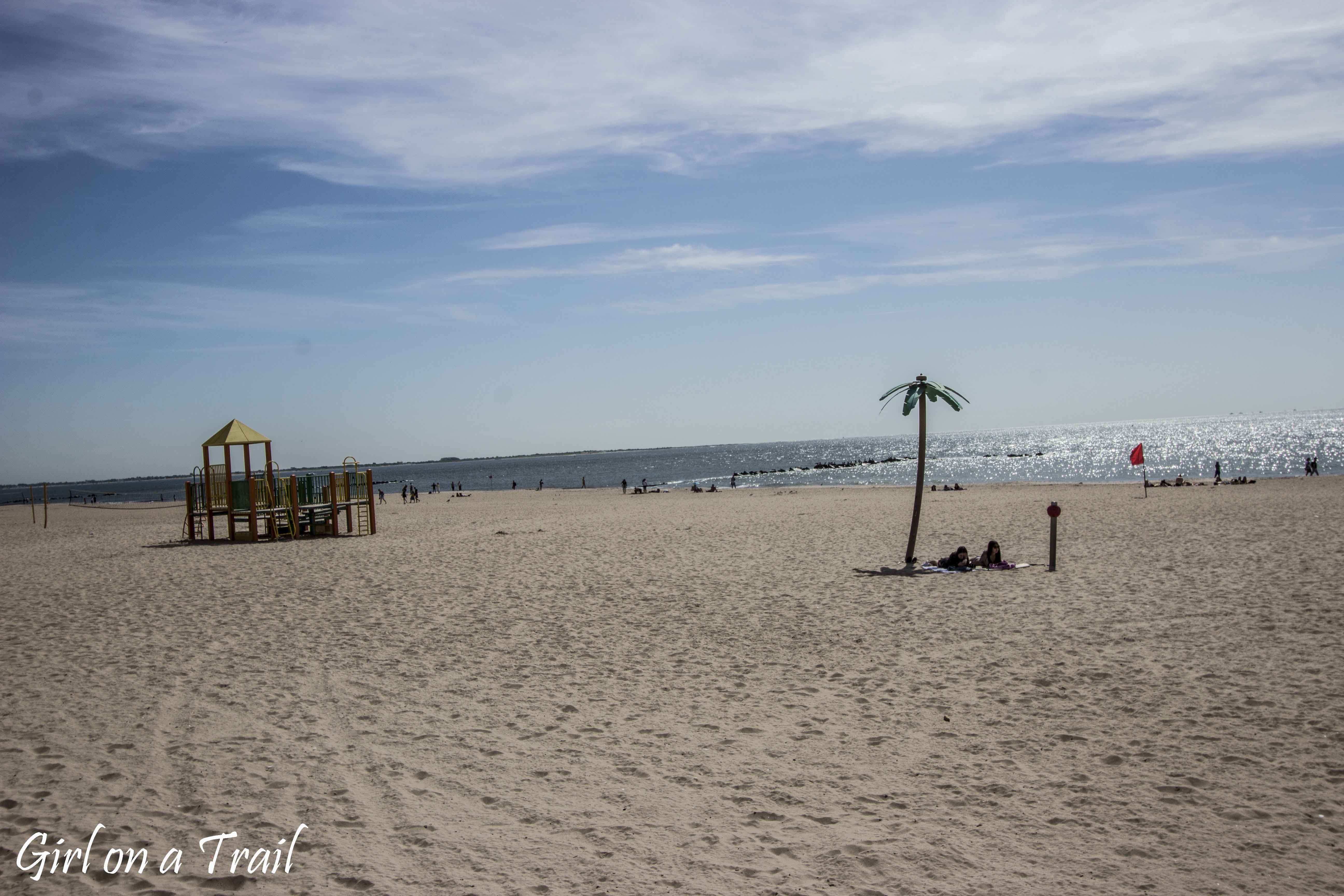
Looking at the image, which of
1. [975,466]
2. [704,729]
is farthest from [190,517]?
[975,466]

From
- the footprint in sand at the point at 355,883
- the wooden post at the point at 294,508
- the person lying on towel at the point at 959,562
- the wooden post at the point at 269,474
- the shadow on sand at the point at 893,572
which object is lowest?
the footprint in sand at the point at 355,883

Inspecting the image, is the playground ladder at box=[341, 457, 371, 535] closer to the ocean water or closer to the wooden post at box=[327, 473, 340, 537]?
the wooden post at box=[327, 473, 340, 537]

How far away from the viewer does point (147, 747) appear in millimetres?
5660

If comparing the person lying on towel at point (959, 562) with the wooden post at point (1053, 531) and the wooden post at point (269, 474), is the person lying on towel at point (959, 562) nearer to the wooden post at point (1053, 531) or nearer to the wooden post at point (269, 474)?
the wooden post at point (1053, 531)

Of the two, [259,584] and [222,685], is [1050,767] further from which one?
[259,584]

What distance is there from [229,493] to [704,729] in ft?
62.3

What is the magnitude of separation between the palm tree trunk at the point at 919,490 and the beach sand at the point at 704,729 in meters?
0.89

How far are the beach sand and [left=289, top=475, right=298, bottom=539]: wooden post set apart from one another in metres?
7.94

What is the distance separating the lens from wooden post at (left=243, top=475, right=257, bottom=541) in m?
20.7

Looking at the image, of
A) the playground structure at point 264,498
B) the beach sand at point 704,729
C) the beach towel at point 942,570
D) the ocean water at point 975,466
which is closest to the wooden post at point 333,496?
the playground structure at point 264,498

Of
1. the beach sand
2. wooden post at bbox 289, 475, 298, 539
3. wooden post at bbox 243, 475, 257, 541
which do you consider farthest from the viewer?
wooden post at bbox 289, 475, 298, 539

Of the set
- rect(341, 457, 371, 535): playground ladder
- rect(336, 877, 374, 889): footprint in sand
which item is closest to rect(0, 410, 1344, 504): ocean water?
rect(341, 457, 371, 535): playground ladder

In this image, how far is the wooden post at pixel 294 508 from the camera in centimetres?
2112

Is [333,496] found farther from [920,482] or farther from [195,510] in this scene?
[920,482]
